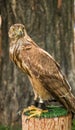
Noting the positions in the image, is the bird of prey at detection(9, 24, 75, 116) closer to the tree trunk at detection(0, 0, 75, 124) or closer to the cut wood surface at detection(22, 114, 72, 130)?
the cut wood surface at detection(22, 114, 72, 130)

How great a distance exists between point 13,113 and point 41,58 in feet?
10.1

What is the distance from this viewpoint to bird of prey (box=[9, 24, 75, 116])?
18.7 feet

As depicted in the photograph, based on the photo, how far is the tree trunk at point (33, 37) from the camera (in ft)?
27.0

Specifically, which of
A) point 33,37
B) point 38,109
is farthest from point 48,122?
point 33,37

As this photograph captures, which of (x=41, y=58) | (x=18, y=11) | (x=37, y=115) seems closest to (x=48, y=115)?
(x=37, y=115)

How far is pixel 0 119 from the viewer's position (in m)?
8.78

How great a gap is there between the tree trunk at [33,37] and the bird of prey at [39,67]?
96.5 inches

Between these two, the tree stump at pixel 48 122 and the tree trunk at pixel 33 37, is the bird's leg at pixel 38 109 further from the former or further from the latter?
the tree trunk at pixel 33 37

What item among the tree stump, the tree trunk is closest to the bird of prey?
the tree stump

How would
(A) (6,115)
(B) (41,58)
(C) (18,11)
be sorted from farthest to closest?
1. (A) (6,115)
2. (C) (18,11)
3. (B) (41,58)

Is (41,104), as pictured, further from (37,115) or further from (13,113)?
(13,113)

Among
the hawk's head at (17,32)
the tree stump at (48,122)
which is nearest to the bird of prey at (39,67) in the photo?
the hawk's head at (17,32)

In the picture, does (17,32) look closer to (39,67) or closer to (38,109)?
(39,67)

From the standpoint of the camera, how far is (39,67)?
574 centimetres
